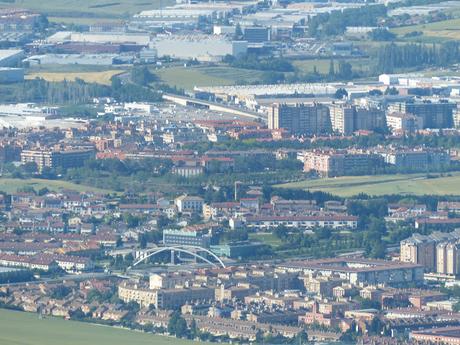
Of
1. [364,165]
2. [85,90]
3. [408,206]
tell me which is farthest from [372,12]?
[408,206]

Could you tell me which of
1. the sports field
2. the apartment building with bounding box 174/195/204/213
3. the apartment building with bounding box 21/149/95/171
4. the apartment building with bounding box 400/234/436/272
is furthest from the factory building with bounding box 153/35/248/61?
the apartment building with bounding box 400/234/436/272

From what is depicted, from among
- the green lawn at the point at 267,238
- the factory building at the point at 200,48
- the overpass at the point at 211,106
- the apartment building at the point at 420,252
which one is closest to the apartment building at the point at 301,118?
the overpass at the point at 211,106

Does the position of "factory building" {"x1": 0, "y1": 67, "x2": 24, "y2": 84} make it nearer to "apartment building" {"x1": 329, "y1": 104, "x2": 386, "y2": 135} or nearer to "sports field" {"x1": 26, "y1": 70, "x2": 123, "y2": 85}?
"sports field" {"x1": 26, "y1": 70, "x2": 123, "y2": 85}

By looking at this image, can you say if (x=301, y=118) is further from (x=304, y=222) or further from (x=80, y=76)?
(x=304, y=222)

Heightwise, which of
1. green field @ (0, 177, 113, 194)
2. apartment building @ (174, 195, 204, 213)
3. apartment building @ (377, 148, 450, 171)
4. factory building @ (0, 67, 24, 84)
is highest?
apartment building @ (174, 195, 204, 213)

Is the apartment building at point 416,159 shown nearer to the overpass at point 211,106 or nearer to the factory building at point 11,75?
the overpass at point 211,106

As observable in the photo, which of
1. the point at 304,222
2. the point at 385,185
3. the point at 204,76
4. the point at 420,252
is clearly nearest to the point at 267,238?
the point at 304,222

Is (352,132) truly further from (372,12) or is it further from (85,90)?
(372,12)
